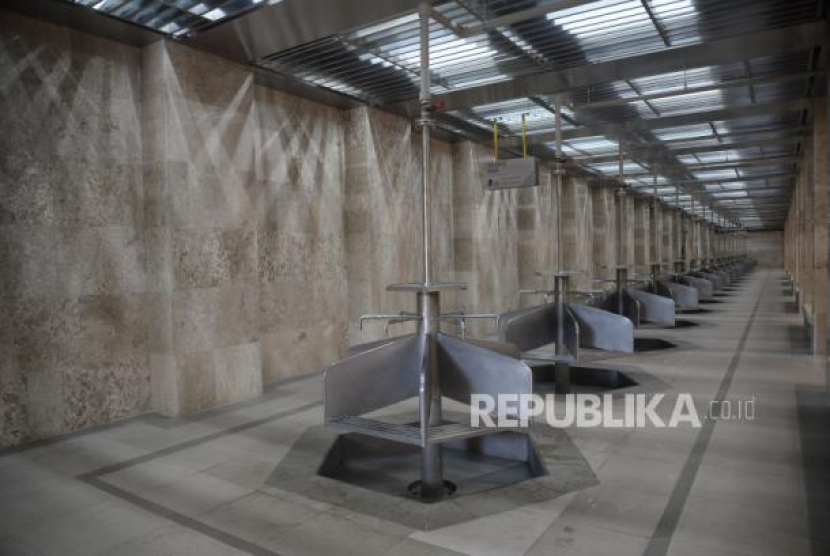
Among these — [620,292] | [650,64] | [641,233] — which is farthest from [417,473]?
[641,233]

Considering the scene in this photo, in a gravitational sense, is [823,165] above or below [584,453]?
above

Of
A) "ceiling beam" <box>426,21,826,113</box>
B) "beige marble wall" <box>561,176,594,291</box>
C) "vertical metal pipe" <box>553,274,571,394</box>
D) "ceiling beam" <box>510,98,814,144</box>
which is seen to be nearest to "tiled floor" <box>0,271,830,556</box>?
"vertical metal pipe" <box>553,274,571,394</box>

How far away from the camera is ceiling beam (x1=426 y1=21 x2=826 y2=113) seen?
608cm

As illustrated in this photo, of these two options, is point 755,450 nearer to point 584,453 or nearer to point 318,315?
point 584,453

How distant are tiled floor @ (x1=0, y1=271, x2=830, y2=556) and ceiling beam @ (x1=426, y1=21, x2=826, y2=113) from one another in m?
3.68

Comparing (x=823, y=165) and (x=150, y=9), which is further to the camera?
(x=823, y=165)

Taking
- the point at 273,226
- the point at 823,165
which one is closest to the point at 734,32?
the point at 823,165

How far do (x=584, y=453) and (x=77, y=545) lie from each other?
3640mm

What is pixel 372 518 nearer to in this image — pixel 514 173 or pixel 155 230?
pixel 155 230

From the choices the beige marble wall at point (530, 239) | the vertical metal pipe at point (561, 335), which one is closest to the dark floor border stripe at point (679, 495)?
the vertical metal pipe at point (561, 335)

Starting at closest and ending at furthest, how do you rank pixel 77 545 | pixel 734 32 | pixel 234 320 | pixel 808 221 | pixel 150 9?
1. pixel 77 545
2. pixel 150 9
3. pixel 734 32
4. pixel 234 320
5. pixel 808 221

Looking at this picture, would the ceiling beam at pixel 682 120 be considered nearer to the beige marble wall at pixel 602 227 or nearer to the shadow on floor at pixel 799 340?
the shadow on floor at pixel 799 340

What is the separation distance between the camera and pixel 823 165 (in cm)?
873

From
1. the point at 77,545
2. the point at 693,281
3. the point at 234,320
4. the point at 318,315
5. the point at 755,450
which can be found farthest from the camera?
the point at 693,281
